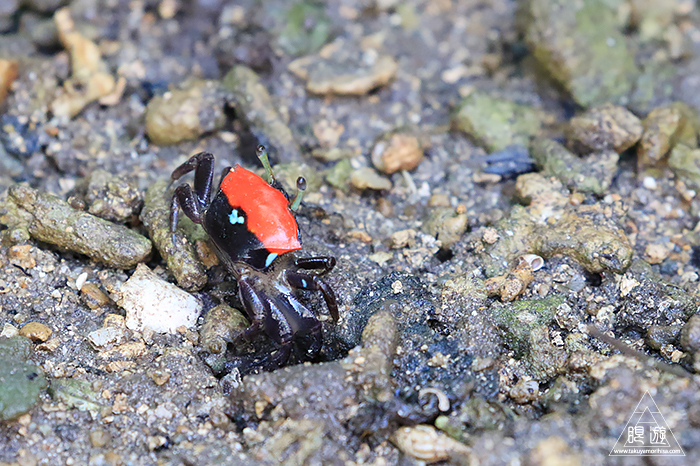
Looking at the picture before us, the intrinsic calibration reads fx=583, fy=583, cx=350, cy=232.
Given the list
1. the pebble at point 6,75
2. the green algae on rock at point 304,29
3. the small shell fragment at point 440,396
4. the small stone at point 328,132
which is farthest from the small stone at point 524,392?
the pebble at point 6,75

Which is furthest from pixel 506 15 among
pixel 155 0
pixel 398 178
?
pixel 155 0

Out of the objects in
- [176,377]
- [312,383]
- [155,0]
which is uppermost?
[155,0]

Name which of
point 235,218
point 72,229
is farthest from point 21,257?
point 235,218

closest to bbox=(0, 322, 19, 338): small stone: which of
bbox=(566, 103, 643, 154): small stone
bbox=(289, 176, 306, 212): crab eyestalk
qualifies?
bbox=(289, 176, 306, 212): crab eyestalk

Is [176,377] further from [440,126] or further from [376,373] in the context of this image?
[440,126]

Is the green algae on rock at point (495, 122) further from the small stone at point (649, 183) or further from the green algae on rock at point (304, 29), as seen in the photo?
the green algae on rock at point (304, 29)

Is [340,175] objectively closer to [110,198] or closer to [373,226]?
[373,226]
